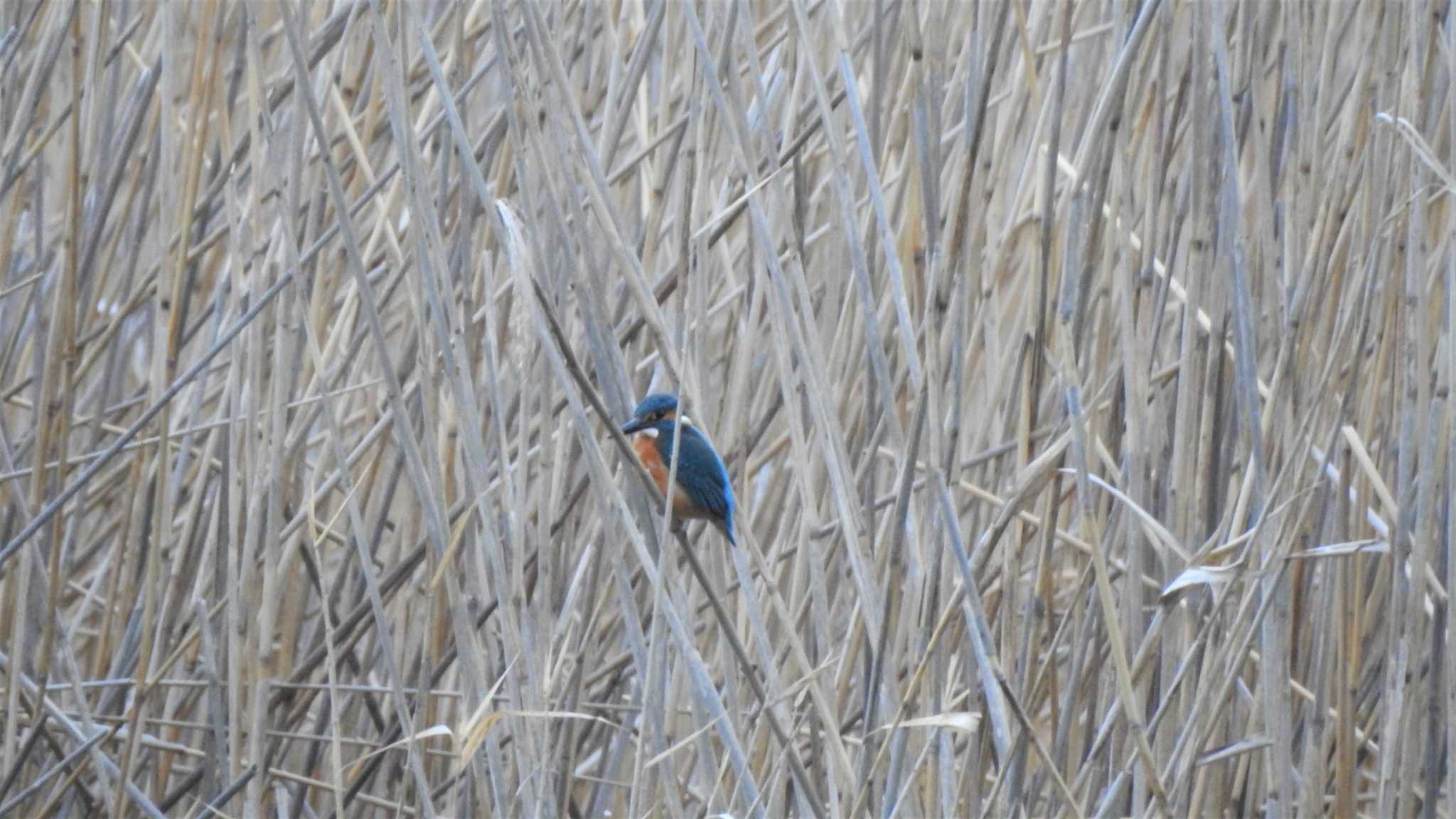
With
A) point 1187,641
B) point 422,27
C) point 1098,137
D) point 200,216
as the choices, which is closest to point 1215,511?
point 1187,641

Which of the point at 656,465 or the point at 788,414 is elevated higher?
the point at 788,414

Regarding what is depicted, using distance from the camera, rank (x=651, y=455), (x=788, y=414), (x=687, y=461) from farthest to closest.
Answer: (x=651, y=455), (x=687, y=461), (x=788, y=414)

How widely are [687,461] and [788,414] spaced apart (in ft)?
0.67

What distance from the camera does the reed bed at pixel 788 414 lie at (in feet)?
5.53

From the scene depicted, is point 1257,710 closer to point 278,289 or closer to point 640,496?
point 640,496

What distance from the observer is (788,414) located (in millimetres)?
1766

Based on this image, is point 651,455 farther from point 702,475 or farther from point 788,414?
point 788,414

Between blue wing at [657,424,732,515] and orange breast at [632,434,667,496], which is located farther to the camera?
orange breast at [632,434,667,496]

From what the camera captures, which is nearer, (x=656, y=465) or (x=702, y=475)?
(x=702, y=475)

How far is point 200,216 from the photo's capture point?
2449 mm

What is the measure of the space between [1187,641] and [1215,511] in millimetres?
180

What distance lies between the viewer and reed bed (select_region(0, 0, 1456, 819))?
66.3 inches

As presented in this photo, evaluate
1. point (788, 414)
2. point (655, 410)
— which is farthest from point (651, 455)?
point (788, 414)

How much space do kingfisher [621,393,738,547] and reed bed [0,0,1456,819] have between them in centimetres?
5
